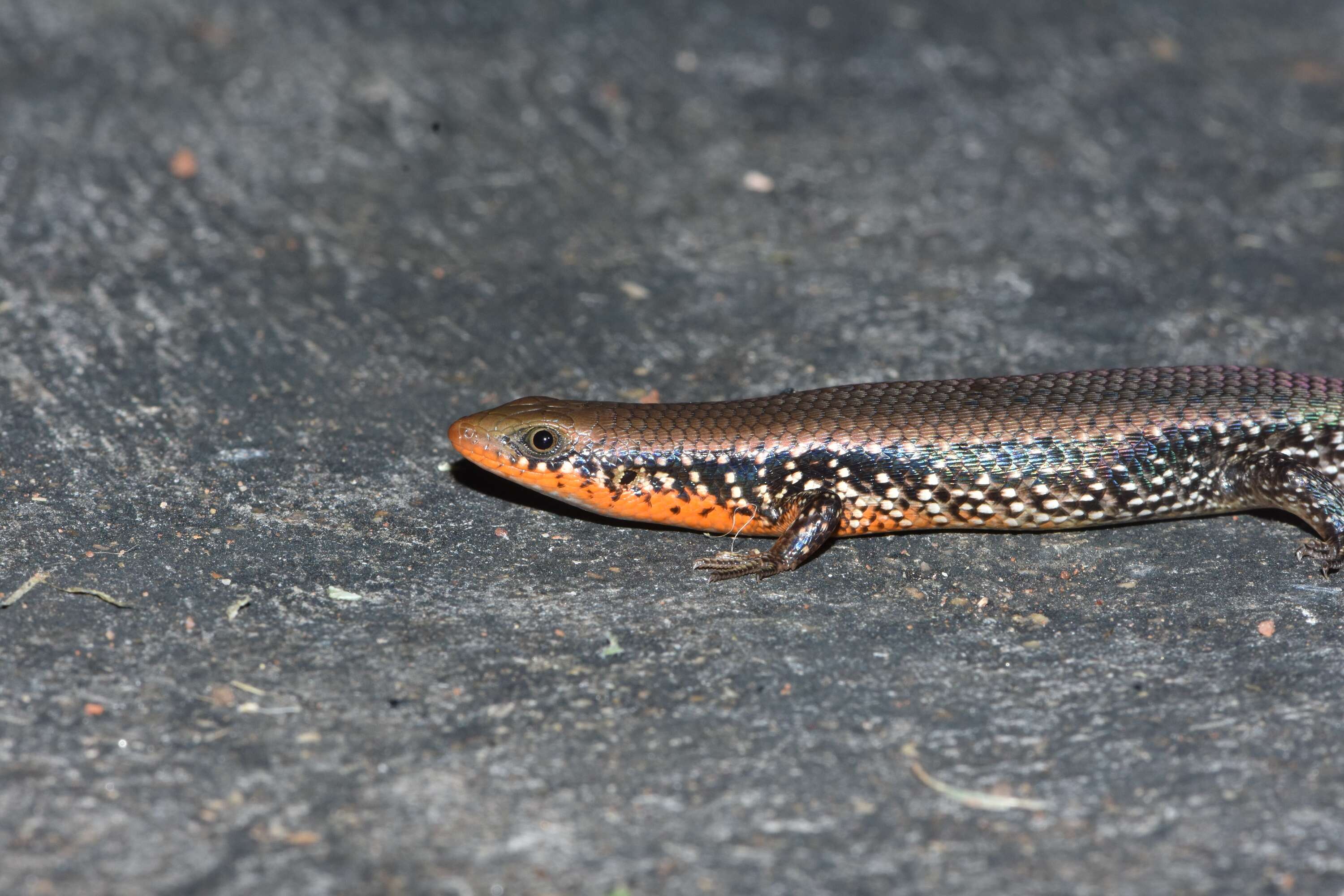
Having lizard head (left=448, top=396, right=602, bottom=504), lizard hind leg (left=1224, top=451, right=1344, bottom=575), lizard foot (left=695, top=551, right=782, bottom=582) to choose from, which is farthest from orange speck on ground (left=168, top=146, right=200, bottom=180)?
lizard hind leg (left=1224, top=451, right=1344, bottom=575)

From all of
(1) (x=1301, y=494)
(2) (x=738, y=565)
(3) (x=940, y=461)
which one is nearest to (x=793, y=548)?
(2) (x=738, y=565)

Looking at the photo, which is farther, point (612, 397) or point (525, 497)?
point (612, 397)

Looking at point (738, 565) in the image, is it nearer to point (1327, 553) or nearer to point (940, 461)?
point (940, 461)

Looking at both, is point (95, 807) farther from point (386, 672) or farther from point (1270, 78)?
point (1270, 78)

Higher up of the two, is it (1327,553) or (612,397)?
(612,397)

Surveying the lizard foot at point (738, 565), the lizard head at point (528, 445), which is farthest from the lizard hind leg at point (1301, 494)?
the lizard head at point (528, 445)

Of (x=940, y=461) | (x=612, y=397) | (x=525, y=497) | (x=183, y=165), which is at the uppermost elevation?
(x=183, y=165)
